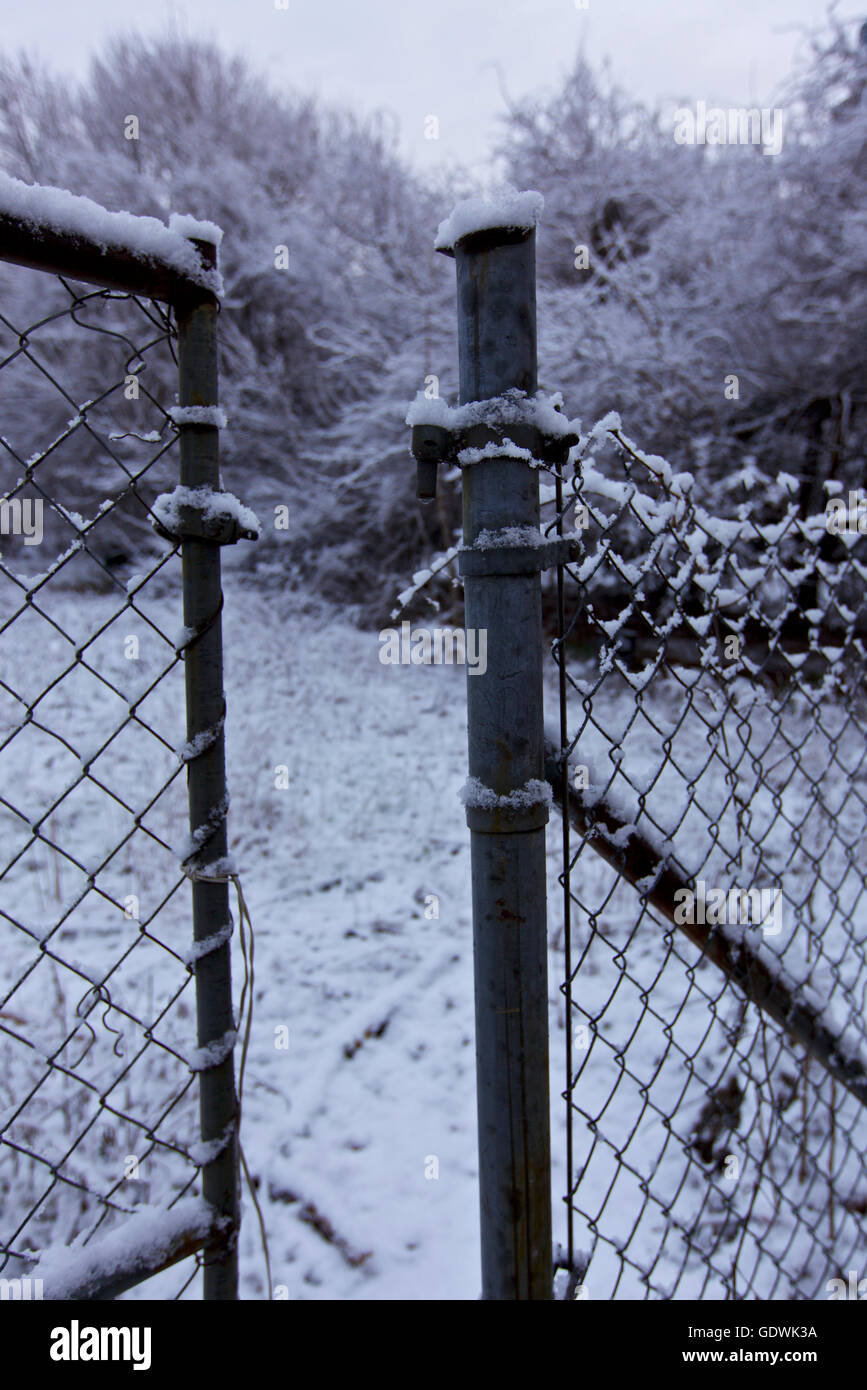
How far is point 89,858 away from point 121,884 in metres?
0.26

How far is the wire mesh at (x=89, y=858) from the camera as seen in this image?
1064 mm

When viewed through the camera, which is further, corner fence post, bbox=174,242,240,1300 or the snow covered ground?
the snow covered ground

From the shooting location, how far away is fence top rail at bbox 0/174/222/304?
3.03ft

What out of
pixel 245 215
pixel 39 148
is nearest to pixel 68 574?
pixel 245 215

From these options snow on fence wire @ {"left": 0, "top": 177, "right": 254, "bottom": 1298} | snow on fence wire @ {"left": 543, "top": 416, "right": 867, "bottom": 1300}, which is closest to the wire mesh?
snow on fence wire @ {"left": 0, "top": 177, "right": 254, "bottom": 1298}

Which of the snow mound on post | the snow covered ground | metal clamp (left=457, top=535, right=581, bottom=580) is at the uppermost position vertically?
the snow mound on post

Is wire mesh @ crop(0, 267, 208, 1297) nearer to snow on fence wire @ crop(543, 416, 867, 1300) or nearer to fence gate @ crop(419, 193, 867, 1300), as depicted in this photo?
fence gate @ crop(419, 193, 867, 1300)

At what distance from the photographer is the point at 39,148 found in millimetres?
9477

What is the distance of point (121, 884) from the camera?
11.8 feet

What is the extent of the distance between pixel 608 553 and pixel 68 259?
0.77 metres

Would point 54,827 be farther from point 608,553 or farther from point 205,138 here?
point 205,138

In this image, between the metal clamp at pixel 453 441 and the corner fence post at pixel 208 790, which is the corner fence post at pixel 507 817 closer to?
the metal clamp at pixel 453 441

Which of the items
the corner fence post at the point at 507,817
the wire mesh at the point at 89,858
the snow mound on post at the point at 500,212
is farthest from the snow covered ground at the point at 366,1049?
the snow mound on post at the point at 500,212

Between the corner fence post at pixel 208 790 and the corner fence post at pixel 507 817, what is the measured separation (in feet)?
1.24
